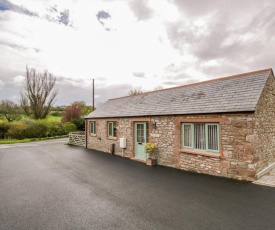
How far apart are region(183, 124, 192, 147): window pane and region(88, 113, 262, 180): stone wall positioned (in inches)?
12.2

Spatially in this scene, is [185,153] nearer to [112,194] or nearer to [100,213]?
[112,194]

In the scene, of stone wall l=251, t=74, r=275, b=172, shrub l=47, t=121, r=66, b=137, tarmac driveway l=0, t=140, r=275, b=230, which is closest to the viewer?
tarmac driveway l=0, t=140, r=275, b=230

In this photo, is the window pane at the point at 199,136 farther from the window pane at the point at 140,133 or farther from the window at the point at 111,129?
the window at the point at 111,129

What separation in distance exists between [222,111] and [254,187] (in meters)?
3.09

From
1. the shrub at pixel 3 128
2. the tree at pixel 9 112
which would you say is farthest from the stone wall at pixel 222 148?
the tree at pixel 9 112

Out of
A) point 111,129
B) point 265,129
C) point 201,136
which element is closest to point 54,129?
point 111,129

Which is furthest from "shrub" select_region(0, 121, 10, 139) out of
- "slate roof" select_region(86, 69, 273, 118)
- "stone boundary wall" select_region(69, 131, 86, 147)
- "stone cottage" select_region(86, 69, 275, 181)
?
"stone cottage" select_region(86, 69, 275, 181)

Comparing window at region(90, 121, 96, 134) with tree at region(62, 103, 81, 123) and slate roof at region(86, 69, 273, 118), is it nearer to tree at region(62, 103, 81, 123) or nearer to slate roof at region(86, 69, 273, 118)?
slate roof at region(86, 69, 273, 118)

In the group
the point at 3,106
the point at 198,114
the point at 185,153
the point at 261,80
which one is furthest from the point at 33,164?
the point at 3,106

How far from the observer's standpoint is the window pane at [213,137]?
25.8ft

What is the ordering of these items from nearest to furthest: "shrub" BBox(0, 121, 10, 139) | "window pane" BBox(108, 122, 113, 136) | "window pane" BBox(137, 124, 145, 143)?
"window pane" BBox(137, 124, 145, 143)
"window pane" BBox(108, 122, 113, 136)
"shrub" BBox(0, 121, 10, 139)

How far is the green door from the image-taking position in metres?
11.3

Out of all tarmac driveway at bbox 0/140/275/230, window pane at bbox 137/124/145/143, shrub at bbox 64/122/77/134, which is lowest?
tarmac driveway at bbox 0/140/275/230

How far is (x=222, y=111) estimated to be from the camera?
7.46 m
